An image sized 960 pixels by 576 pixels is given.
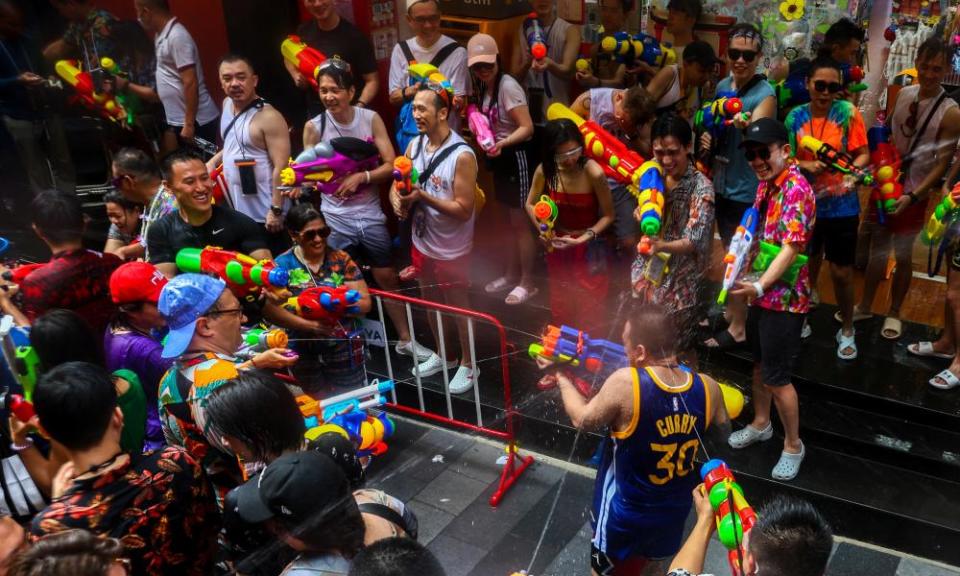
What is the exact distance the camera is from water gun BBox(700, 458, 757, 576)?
1.84 metres

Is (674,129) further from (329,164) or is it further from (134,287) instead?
(134,287)

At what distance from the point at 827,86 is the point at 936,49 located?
548 millimetres

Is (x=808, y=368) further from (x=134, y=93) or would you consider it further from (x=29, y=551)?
(x=134, y=93)

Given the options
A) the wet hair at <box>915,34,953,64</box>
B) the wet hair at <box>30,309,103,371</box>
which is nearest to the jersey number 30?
the wet hair at <box>30,309,103,371</box>

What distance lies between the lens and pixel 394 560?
5.09 feet

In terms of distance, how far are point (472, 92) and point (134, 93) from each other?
2.51 m

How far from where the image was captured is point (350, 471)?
2.18 metres

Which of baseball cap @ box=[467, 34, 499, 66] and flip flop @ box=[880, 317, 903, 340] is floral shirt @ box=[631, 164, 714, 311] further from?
baseball cap @ box=[467, 34, 499, 66]

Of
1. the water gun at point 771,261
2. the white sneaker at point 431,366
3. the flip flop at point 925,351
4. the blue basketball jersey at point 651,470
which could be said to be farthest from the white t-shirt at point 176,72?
the flip flop at point 925,351

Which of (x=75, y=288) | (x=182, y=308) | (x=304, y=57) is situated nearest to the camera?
(x=182, y=308)

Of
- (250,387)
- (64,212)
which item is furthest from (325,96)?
(250,387)

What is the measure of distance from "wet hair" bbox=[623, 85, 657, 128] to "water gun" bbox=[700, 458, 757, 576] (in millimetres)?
2030

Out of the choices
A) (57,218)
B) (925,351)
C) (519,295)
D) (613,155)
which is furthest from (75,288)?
(925,351)

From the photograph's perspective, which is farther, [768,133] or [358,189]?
[358,189]
